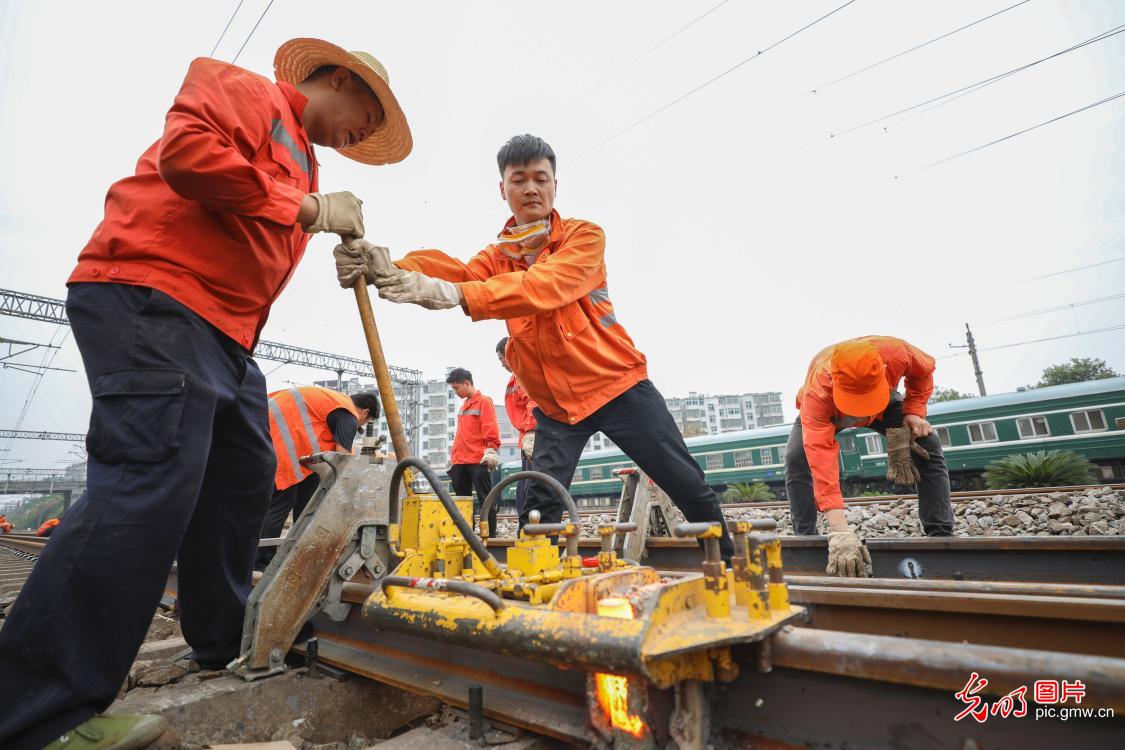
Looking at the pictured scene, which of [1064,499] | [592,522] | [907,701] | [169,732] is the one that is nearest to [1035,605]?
[907,701]

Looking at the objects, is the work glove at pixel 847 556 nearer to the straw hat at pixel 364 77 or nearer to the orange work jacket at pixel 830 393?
the orange work jacket at pixel 830 393

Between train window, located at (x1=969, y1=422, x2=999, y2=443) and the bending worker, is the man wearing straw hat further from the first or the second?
train window, located at (x1=969, y1=422, x2=999, y2=443)

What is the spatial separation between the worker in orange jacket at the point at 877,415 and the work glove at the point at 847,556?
67 millimetres

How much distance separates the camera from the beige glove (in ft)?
6.24

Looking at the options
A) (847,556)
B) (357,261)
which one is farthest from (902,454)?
(357,261)

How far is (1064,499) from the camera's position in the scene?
691 cm

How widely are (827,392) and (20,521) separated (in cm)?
12805

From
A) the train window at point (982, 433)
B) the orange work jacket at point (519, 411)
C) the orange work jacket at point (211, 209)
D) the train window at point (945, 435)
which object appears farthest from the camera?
the train window at point (945, 435)

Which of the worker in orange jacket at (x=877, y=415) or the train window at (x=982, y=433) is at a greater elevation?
the train window at (x=982, y=433)

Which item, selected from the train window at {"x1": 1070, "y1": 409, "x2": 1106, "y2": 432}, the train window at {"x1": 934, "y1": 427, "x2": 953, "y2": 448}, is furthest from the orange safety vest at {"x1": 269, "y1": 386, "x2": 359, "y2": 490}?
the train window at {"x1": 1070, "y1": 409, "x2": 1106, "y2": 432}

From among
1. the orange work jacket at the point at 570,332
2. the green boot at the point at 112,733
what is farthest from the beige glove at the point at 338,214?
the green boot at the point at 112,733

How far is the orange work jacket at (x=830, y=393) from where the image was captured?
11.3 ft

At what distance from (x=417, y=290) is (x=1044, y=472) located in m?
11.7

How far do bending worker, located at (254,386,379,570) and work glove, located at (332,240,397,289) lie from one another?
7.16ft
